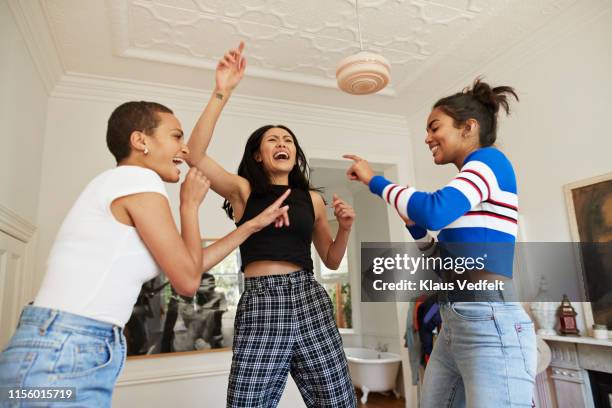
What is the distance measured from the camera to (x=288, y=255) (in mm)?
1375

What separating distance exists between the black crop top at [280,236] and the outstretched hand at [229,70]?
0.38 meters

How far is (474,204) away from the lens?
1.03 meters

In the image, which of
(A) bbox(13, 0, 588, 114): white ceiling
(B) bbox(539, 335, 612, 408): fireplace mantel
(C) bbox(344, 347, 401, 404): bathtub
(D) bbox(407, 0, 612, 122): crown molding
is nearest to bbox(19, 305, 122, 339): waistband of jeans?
(A) bbox(13, 0, 588, 114): white ceiling

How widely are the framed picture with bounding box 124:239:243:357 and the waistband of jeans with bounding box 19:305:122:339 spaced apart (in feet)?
6.59

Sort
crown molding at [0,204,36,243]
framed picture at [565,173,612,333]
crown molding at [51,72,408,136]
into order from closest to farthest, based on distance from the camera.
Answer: crown molding at [0,204,36,243], framed picture at [565,173,612,333], crown molding at [51,72,408,136]

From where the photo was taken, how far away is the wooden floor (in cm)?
404

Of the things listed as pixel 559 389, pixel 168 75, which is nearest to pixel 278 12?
pixel 168 75

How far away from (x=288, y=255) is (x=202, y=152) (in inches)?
17.5

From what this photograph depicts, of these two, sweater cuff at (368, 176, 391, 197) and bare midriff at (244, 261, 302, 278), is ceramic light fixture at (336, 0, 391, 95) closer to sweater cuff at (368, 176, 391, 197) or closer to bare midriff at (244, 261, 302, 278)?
sweater cuff at (368, 176, 391, 197)

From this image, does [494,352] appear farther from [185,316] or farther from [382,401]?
[382,401]

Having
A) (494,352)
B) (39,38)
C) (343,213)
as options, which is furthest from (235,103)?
(494,352)

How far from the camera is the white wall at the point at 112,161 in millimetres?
2666

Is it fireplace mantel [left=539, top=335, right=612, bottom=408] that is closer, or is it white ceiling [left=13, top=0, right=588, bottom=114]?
fireplace mantel [left=539, top=335, right=612, bottom=408]

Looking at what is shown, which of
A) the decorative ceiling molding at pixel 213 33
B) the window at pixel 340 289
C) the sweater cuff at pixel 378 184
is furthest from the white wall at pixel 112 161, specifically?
the window at pixel 340 289
